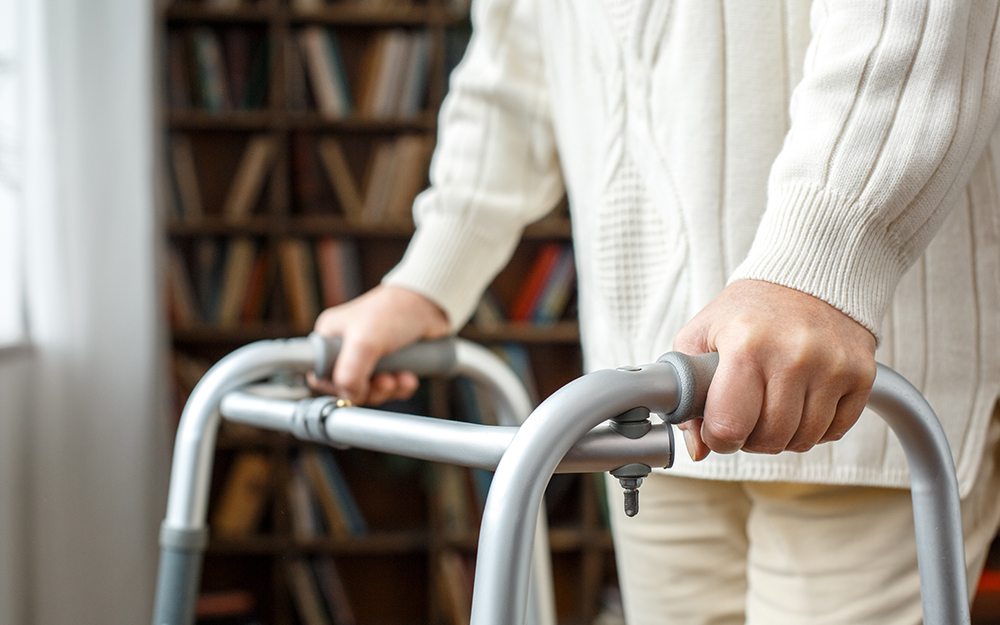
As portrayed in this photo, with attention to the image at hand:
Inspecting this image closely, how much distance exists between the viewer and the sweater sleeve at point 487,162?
0.87 meters

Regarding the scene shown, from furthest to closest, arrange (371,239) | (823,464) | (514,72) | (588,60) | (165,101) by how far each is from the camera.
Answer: (371,239)
(165,101)
(514,72)
(588,60)
(823,464)

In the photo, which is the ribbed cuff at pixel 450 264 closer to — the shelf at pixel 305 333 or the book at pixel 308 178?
the shelf at pixel 305 333

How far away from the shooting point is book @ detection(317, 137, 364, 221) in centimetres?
243

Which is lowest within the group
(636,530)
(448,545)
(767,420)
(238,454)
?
(448,545)

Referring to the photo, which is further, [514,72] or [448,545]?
[448,545]

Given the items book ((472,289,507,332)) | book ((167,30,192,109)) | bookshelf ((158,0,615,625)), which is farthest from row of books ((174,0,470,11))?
book ((472,289,507,332))

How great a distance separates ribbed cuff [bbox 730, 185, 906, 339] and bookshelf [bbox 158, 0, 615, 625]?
1943mm

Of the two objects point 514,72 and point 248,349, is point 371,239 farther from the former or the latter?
point 248,349

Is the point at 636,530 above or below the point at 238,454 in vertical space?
above

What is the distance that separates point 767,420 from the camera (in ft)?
1.33

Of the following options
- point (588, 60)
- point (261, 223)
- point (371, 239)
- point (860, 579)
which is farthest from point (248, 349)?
point (371, 239)

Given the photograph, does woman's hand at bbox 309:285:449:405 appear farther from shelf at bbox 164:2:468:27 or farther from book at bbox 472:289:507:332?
shelf at bbox 164:2:468:27

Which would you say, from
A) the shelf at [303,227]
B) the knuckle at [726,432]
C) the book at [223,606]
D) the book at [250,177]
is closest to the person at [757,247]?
the knuckle at [726,432]

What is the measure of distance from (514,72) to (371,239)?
1735mm
